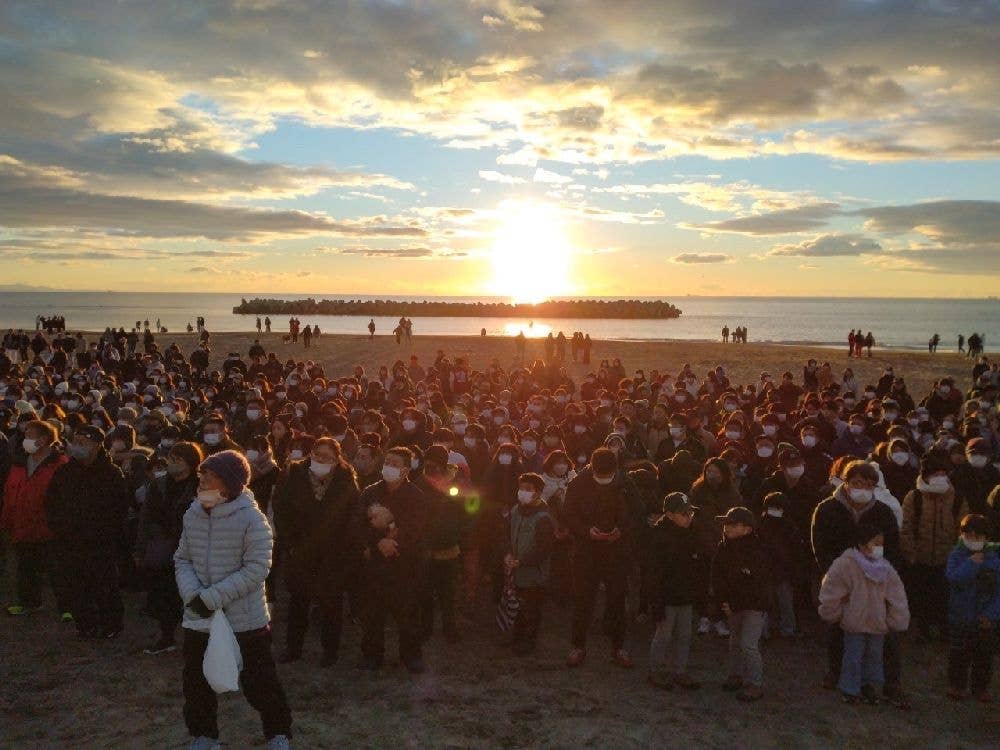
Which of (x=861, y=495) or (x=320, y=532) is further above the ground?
(x=861, y=495)

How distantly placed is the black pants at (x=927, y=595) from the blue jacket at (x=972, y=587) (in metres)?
1.23

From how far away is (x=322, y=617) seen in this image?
698cm

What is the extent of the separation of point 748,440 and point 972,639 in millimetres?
5315

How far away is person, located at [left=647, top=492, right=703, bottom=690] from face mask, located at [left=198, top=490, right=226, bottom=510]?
3642 millimetres

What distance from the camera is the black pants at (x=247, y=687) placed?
16.1 feet

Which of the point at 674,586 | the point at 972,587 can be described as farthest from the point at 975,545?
the point at 674,586

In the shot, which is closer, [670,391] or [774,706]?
[774,706]

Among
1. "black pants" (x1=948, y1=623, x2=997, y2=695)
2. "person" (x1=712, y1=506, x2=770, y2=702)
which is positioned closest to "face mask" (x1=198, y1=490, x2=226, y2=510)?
"person" (x1=712, y1=506, x2=770, y2=702)

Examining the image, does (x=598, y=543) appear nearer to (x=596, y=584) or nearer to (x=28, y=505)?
(x=596, y=584)

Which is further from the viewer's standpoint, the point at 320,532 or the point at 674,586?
the point at 320,532

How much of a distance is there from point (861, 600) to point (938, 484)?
6.33 ft

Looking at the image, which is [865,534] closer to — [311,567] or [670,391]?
[311,567]

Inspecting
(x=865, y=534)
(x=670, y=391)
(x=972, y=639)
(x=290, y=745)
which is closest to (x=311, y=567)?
(x=290, y=745)

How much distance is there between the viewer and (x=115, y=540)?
24.6ft
